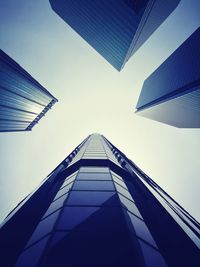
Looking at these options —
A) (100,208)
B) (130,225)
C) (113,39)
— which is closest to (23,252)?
(100,208)

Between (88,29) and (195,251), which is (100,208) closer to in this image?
(195,251)

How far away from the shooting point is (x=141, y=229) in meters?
9.57

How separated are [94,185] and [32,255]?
5715 millimetres

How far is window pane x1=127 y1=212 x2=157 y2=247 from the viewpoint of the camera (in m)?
9.03

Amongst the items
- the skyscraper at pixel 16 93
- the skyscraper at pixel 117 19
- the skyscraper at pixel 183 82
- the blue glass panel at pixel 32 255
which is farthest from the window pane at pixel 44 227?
the skyscraper at pixel 183 82

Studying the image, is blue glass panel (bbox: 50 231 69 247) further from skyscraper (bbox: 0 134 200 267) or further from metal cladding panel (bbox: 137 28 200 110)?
metal cladding panel (bbox: 137 28 200 110)

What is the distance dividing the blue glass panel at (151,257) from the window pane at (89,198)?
8.88ft

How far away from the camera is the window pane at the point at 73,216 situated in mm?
8898

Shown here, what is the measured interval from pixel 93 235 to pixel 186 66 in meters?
68.9

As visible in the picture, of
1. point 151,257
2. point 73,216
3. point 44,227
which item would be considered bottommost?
point 44,227

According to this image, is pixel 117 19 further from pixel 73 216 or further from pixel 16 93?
pixel 73 216

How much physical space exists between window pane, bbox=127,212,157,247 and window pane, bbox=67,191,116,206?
50.6 inches

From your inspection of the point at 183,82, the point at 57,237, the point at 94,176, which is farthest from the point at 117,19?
the point at 57,237

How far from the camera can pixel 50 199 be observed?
13.4 metres
